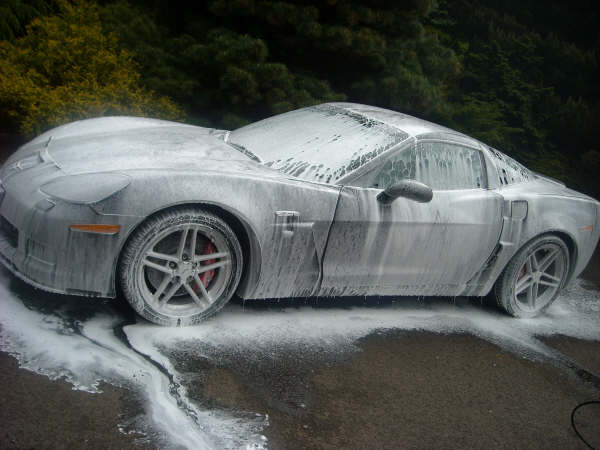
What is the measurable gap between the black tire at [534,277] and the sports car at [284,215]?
0.04ft

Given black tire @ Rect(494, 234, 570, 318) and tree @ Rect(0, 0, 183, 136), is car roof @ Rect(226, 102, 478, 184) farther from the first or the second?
tree @ Rect(0, 0, 183, 136)

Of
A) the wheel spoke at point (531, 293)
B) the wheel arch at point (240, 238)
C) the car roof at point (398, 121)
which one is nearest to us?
the wheel arch at point (240, 238)

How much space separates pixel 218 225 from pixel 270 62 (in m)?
5.07

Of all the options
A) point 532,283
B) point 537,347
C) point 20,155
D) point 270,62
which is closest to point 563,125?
point 270,62

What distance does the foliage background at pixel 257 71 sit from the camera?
7.11 m

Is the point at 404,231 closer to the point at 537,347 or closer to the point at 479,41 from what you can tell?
the point at 537,347

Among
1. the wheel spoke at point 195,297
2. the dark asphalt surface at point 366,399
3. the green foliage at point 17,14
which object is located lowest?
the dark asphalt surface at point 366,399

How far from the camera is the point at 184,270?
3.28 metres

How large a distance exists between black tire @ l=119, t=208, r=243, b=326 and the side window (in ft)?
3.66

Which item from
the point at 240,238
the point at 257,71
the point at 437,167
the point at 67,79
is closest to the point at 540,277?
the point at 437,167

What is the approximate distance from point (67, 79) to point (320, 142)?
4.49 metres

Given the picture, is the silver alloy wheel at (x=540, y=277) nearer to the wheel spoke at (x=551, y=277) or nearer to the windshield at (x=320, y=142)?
the wheel spoke at (x=551, y=277)

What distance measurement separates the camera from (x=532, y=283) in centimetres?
464

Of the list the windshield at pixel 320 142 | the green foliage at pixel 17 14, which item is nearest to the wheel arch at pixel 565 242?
the windshield at pixel 320 142
